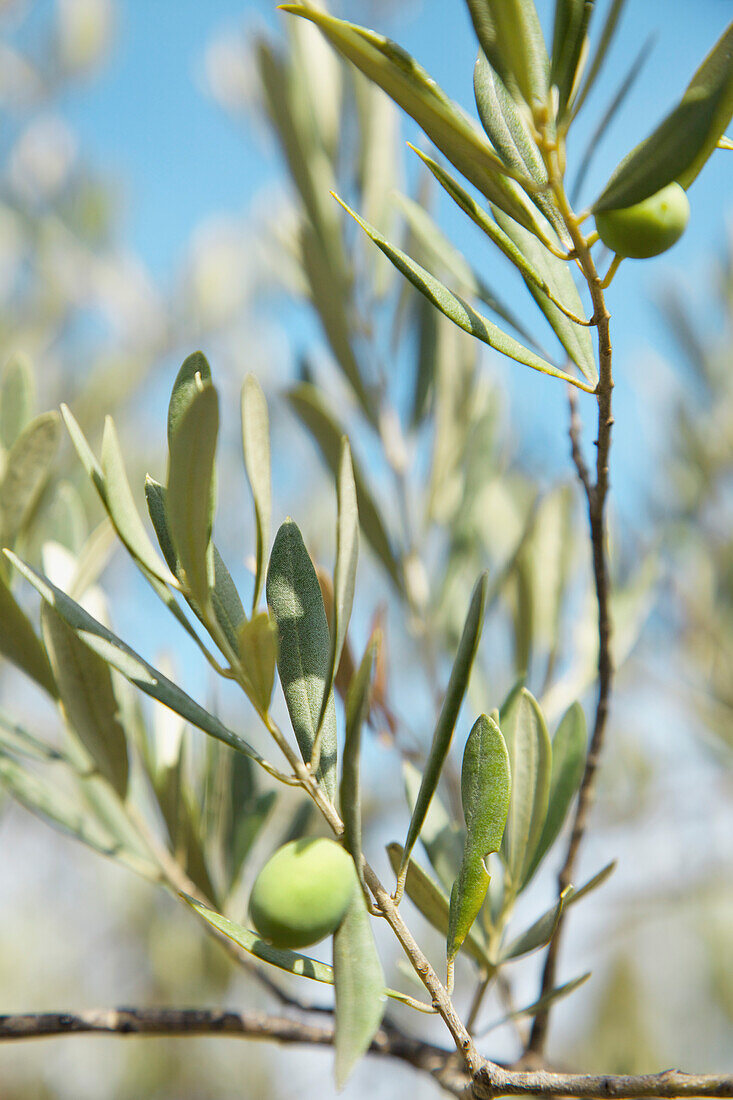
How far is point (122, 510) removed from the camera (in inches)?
10.0

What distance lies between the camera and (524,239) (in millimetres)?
323

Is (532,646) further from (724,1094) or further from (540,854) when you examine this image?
(724,1094)

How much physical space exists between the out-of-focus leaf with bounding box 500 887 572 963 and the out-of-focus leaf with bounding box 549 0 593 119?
0.24 metres

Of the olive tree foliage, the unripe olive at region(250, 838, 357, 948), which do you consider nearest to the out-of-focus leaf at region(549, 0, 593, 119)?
the olive tree foliage

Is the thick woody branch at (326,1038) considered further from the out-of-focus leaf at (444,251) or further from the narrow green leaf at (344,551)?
the out-of-focus leaf at (444,251)

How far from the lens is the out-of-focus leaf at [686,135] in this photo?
0.70 ft

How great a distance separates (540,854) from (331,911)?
0.46ft

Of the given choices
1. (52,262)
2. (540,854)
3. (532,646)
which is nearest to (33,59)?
(52,262)

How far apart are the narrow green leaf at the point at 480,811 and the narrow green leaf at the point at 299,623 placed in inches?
1.8

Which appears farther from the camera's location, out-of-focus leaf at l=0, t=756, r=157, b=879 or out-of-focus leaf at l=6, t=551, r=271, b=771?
out-of-focus leaf at l=0, t=756, r=157, b=879

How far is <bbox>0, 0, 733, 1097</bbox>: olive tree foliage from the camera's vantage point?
235 millimetres

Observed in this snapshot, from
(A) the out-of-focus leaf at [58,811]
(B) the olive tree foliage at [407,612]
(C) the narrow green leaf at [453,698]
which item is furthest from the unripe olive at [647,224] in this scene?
(A) the out-of-focus leaf at [58,811]

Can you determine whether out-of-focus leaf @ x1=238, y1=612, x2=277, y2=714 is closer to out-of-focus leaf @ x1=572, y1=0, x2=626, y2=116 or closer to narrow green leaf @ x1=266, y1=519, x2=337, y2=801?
narrow green leaf @ x1=266, y1=519, x2=337, y2=801

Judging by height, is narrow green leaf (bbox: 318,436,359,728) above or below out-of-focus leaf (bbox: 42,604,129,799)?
above
